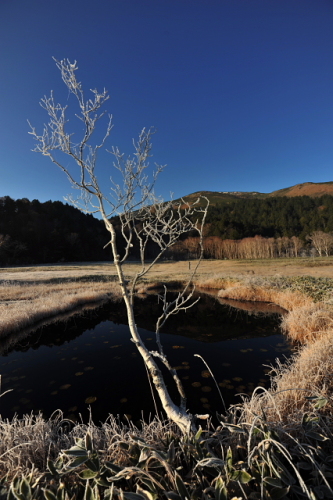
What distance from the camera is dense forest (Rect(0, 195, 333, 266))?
64375 millimetres

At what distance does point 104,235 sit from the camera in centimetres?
8769

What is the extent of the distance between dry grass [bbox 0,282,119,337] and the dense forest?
4378 cm

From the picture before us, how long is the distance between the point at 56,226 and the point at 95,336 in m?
74.1

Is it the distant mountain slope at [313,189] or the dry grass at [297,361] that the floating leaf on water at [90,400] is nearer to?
the dry grass at [297,361]

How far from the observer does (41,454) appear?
10.5 ft

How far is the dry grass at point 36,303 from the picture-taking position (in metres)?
11.6

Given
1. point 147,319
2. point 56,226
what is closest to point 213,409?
point 147,319

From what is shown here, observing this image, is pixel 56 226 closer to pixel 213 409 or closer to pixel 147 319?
pixel 147 319

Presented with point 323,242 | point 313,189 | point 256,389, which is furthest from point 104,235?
point 313,189

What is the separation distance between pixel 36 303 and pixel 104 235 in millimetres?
75040

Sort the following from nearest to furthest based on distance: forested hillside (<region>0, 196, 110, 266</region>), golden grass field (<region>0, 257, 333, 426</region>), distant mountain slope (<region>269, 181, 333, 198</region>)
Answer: golden grass field (<region>0, 257, 333, 426</region>), forested hillside (<region>0, 196, 110, 266</region>), distant mountain slope (<region>269, 181, 333, 198</region>)

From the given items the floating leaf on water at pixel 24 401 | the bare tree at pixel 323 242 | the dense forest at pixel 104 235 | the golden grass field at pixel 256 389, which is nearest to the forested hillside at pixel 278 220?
the dense forest at pixel 104 235

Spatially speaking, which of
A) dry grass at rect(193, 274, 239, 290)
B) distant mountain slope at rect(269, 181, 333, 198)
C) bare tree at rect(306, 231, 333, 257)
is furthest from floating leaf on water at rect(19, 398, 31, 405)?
distant mountain slope at rect(269, 181, 333, 198)

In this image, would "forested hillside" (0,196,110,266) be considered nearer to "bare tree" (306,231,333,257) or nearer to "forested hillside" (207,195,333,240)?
"forested hillside" (207,195,333,240)
